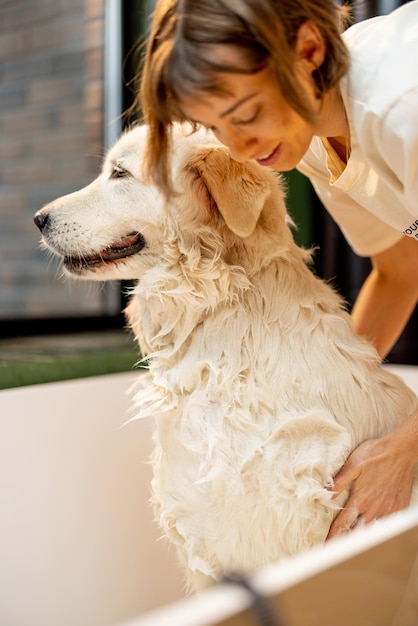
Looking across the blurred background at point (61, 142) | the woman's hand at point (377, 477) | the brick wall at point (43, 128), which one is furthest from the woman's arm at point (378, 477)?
the brick wall at point (43, 128)

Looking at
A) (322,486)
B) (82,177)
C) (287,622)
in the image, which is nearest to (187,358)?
(322,486)

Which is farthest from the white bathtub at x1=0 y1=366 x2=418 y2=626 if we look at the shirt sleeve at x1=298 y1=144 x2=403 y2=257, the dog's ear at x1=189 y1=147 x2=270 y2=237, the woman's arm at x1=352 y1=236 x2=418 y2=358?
the dog's ear at x1=189 y1=147 x2=270 y2=237

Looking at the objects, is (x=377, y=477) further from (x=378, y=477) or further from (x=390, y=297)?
(x=390, y=297)

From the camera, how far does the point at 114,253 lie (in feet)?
3.01

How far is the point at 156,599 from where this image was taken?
4.02 feet

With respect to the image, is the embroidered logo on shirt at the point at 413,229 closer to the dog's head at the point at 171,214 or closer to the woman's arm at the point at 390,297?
the dog's head at the point at 171,214

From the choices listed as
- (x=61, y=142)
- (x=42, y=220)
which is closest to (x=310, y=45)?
(x=42, y=220)

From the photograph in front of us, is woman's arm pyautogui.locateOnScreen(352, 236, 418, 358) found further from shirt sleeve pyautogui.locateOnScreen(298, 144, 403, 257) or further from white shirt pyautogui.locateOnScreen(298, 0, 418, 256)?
white shirt pyautogui.locateOnScreen(298, 0, 418, 256)

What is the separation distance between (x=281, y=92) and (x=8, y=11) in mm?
1830

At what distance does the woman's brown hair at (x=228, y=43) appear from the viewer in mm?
689

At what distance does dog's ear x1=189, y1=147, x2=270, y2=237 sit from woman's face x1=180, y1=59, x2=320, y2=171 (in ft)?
0.20

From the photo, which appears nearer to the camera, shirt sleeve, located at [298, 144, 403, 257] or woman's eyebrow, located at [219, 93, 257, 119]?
woman's eyebrow, located at [219, 93, 257, 119]

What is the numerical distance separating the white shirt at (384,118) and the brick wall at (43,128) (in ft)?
5.00

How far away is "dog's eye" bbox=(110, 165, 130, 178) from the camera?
943 millimetres
